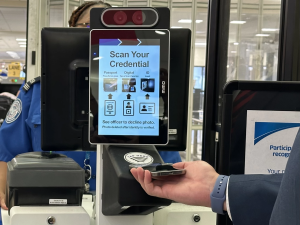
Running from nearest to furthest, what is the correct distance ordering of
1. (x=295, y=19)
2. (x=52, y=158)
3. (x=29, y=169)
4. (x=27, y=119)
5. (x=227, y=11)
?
(x=29, y=169), (x=52, y=158), (x=295, y=19), (x=27, y=119), (x=227, y=11)

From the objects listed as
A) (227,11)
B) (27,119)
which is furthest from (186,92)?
(227,11)

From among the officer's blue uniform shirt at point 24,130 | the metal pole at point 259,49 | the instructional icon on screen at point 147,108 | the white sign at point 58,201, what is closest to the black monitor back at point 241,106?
the instructional icon on screen at point 147,108

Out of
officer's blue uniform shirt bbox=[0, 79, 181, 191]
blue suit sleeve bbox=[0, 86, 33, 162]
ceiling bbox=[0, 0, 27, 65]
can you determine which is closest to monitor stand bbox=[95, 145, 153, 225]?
officer's blue uniform shirt bbox=[0, 79, 181, 191]

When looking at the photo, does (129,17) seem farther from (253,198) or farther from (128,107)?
(253,198)

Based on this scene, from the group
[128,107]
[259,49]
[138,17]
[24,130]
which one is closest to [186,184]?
[128,107]

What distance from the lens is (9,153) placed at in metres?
1.75

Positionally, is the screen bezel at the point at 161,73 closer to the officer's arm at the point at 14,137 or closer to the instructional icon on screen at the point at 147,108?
the instructional icon on screen at the point at 147,108

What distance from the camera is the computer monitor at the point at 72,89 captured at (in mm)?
1060

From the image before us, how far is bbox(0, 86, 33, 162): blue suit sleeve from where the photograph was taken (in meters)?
1.75

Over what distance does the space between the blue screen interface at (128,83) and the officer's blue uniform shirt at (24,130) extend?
82 cm

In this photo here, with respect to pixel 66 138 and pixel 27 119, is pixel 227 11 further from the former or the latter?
pixel 66 138

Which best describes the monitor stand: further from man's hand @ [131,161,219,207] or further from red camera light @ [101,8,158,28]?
red camera light @ [101,8,158,28]

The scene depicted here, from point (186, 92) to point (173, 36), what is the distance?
16 centimetres

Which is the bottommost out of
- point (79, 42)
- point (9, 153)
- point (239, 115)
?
point (9, 153)
